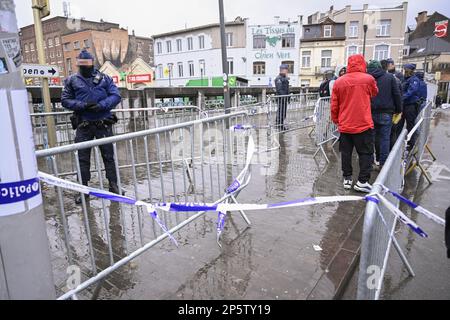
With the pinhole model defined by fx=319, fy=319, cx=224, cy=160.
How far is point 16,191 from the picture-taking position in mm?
1533

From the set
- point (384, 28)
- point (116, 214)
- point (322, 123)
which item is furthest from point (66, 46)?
point (116, 214)

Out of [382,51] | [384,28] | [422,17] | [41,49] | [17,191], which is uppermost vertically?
[422,17]

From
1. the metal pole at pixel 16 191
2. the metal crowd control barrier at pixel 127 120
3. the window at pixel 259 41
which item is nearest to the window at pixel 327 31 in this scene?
the window at pixel 259 41

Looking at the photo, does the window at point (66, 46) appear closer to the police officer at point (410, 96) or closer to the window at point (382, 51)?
the window at point (382, 51)

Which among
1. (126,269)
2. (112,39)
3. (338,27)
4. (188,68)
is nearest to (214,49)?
(188,68)

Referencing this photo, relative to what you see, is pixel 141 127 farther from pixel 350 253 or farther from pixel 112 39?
pixel 112 39

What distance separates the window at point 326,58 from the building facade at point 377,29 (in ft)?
7.59

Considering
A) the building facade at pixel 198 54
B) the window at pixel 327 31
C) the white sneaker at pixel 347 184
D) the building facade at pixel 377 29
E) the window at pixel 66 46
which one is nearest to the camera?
the white sneaker at pixel 347 184

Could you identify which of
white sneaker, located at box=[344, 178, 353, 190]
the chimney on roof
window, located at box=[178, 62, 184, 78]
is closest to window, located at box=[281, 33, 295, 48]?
window, located at box=[178, 62, 184, 78]

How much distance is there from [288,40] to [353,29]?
9938 millimetres

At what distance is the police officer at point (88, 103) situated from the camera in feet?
14.7

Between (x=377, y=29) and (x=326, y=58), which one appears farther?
(x=377, y=29)

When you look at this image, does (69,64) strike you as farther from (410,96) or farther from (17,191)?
(17,191)

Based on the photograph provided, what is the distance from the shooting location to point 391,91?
5414 millimetres
